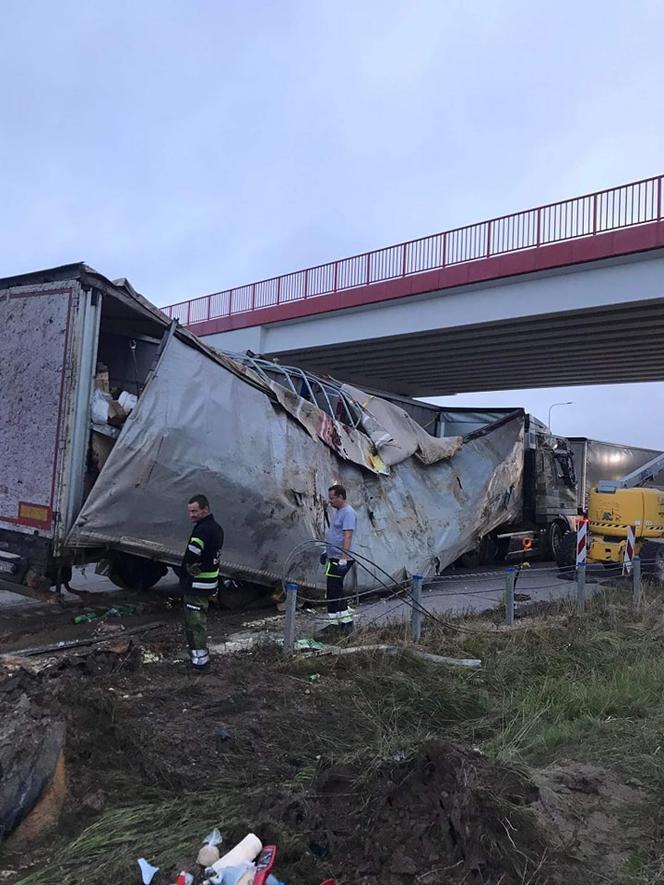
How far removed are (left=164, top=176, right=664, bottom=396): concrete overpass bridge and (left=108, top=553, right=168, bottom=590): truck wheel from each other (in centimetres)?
1122

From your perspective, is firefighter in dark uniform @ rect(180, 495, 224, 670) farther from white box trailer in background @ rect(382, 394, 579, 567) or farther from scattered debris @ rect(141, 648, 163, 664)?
white box trailer in background @ rect(382, 394, 579, 567)

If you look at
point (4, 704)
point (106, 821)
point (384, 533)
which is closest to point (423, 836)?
point (106, 821)

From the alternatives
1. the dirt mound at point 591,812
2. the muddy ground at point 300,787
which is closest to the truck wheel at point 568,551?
the muddy ground at point 300,787

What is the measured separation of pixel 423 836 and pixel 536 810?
2.78 feet

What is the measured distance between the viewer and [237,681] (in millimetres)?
5715

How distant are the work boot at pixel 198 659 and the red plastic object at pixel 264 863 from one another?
10.1ft

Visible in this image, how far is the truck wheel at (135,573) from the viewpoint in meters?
8.70

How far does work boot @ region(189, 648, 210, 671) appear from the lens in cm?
590

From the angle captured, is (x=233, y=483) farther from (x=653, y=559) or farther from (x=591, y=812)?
(x=653, y=559)

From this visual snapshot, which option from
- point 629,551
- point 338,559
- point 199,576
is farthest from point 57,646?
point 629,551

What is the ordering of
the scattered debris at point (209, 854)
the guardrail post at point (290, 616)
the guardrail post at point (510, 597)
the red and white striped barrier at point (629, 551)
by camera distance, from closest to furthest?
the scattered debris at point (209, 854), the guardrail post at point (290, 616), the guardrail post at point (510, 597), the red and white striped barrier at point (629, 551)

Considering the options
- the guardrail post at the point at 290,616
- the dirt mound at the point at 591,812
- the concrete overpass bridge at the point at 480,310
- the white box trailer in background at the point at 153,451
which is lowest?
the dirt mound at the point at 591,812

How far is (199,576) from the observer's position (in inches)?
238

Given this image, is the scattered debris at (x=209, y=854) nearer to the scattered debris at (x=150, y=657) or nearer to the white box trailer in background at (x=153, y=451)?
the scattered debris at (x=150, y=657)
